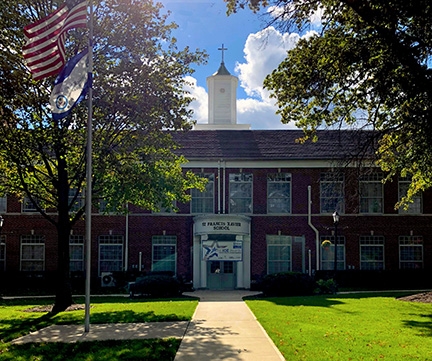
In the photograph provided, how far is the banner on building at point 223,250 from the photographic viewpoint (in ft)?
102

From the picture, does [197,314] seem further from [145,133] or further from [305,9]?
[305,9]

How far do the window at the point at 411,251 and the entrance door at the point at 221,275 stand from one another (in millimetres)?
9912

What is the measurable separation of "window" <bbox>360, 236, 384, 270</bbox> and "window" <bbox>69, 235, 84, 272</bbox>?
16207 millimetres

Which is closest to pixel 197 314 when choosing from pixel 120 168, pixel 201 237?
pixel 120 168

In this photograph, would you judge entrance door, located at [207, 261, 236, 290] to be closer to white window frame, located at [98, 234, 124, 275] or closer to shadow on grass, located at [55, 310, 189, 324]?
white window frame, located at [98, 234, 124, 275]

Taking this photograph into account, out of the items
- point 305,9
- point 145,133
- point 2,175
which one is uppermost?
point 305,9

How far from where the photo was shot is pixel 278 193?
33.6 meters

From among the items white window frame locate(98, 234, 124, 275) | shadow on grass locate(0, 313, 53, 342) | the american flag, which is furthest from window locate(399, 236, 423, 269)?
the american flag

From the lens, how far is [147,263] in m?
33.0

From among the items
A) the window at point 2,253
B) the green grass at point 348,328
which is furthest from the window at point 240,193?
the window at point 2,253

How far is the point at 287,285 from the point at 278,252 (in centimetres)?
745

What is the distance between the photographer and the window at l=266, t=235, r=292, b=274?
32.9 metres

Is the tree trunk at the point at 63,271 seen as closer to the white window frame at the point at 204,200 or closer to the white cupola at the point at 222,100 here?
the white window frame at the point at 204,200

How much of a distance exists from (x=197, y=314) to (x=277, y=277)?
829 cm
